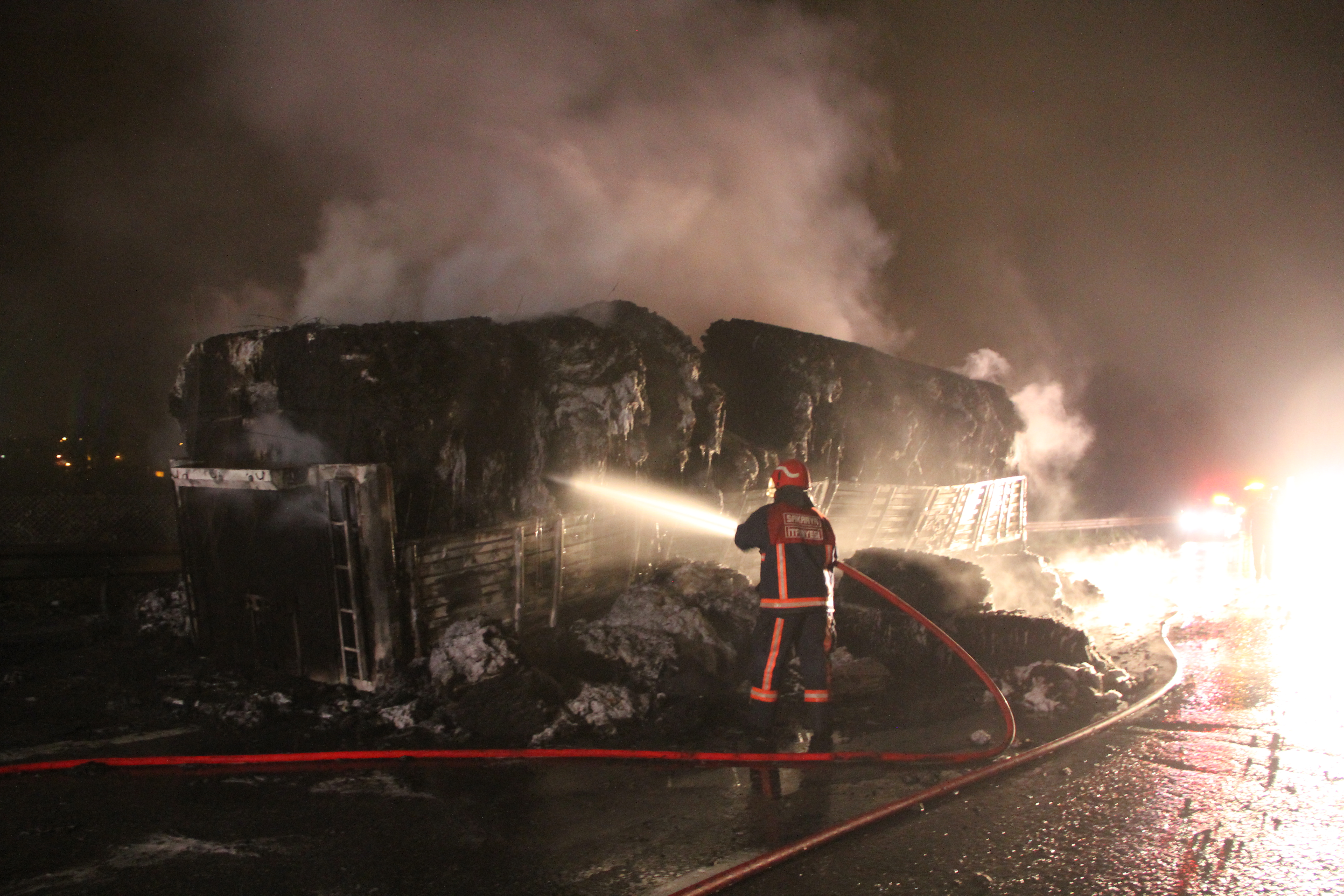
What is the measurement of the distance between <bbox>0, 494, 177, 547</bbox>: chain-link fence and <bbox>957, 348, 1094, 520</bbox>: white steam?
41.8 feet

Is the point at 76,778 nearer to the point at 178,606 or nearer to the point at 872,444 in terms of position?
the point at 178,606

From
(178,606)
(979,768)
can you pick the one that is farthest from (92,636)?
(979,768)

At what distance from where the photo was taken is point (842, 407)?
32.3ft

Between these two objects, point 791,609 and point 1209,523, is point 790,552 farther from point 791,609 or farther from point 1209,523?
point 1209,523

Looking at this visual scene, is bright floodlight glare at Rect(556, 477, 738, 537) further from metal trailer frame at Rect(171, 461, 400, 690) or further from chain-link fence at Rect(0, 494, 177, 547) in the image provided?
chain-link fence at Rect(0, 494, 177, 547)

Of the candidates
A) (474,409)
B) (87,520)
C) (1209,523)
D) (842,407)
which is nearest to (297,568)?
(474,409)

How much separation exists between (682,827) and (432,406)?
3456 millimetres

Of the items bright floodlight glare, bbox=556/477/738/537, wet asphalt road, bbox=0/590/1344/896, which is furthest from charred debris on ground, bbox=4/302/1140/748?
wet asphalt road, bbox=0/590/1344/896

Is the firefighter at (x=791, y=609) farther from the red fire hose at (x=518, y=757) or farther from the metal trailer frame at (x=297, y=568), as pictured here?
the metal trailer frame at (x=297, y=568)

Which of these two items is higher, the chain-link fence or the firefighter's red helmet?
the chain-link fence

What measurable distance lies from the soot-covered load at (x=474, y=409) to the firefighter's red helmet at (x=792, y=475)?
6.40 ft

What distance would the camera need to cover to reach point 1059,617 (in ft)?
26.6

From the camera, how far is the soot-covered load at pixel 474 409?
5641mm

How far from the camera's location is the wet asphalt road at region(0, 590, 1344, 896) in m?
3.01
